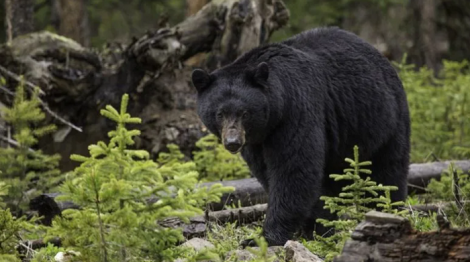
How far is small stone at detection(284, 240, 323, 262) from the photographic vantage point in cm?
432

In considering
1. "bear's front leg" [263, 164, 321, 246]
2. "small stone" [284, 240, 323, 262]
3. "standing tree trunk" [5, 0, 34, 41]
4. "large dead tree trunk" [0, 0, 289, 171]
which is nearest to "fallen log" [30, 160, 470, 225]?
"bear's front leg" [263, 164, 321, 246]

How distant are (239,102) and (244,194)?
1967 mm

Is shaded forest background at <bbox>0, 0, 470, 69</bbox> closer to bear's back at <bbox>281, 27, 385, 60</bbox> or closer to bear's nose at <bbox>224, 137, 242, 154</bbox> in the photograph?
bear's back at <bbox>281, 27, 385, 60</bbox>

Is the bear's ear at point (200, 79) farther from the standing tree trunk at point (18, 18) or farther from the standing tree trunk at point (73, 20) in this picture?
the standing tree trunk at point (73, 20)

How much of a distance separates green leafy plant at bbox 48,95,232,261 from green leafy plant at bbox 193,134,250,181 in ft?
15.9

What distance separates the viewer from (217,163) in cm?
873

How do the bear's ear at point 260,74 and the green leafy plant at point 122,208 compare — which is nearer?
the green leafy plant at point 122,208

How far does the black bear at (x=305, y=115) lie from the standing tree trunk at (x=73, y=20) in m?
7.79

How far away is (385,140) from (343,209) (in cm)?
240

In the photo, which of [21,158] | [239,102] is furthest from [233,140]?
[21,158]

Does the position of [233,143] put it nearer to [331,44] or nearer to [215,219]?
[215,219]

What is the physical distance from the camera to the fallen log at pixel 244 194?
668cm

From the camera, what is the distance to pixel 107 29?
19781mm

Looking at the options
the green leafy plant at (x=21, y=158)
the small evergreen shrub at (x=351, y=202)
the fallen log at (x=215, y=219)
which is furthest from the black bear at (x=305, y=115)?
the green leafy plant at (x=21, y=158)
